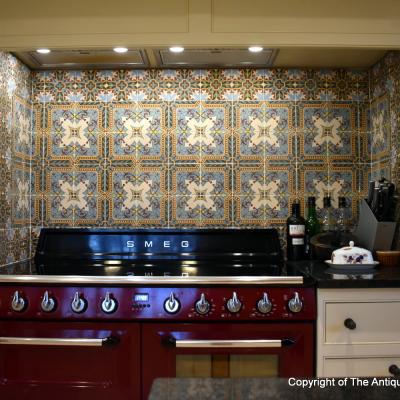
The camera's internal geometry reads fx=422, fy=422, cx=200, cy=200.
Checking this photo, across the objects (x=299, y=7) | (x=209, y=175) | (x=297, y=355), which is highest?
(x=299, y=7)

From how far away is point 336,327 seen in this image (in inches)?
60.0

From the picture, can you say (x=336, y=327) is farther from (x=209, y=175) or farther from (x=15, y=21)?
(x=15, y=21)

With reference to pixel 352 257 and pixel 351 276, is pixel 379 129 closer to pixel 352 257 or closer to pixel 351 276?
pixel 352 257

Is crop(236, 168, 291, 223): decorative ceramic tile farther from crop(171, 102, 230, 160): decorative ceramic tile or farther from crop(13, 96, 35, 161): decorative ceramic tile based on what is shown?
crop(13, 96, 35, 161): decorative ceramic tile

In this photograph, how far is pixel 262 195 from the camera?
7.30ft

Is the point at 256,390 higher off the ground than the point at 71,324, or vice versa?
the point at 256,390

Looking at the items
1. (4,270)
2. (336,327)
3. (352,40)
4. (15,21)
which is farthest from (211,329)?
(15,21)

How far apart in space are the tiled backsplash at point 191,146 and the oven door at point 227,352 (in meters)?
0.75

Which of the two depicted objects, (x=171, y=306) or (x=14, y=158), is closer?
(x=171, y=306)

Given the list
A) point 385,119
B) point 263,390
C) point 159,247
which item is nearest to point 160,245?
point 159,247

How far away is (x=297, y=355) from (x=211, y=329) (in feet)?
1.07

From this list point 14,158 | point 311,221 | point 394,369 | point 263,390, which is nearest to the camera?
point 263,390

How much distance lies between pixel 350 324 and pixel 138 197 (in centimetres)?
121

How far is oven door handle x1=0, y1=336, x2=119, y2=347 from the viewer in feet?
5.00
